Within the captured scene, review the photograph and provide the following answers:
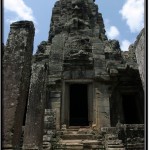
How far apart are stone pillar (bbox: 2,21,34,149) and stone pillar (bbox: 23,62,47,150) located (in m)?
1.08

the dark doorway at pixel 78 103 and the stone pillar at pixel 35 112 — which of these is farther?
the dark doorway at pixel 78 103

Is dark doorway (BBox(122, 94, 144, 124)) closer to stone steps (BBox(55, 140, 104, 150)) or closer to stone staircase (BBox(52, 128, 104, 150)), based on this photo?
stone staircase (BBox(52, 128, 104, 150))

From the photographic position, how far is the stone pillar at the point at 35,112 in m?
8.11

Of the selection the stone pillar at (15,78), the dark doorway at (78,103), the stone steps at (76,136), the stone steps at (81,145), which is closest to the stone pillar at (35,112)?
the stone pillar at (15,78)

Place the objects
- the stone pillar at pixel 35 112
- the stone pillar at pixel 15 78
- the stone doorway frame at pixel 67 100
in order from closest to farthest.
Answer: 1. the stone pillar at pixel 15 78
2. the stone pillar at pixel 35 112
3. the stone doorway frame at pixel 67 100

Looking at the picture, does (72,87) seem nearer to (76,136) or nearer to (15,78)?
(76,136)

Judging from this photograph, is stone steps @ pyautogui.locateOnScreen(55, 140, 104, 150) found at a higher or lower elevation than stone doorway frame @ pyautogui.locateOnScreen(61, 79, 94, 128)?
lower

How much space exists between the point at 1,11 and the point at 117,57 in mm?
11576

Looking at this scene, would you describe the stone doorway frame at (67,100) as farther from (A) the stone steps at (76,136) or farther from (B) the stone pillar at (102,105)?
(A) the stone steps at (76,136)

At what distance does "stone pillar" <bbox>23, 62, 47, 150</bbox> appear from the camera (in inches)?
319

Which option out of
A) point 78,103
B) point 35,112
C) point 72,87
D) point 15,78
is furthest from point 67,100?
point 15,78

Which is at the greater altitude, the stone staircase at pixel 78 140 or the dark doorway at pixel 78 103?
the dark doorway at pixel 78 103

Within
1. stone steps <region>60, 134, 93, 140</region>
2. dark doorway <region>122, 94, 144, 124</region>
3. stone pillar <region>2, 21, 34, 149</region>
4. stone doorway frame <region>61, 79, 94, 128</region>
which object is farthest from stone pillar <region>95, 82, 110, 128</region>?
stone pillar <region>2, 21, 34, 149</region>

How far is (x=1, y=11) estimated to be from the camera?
5066mm
